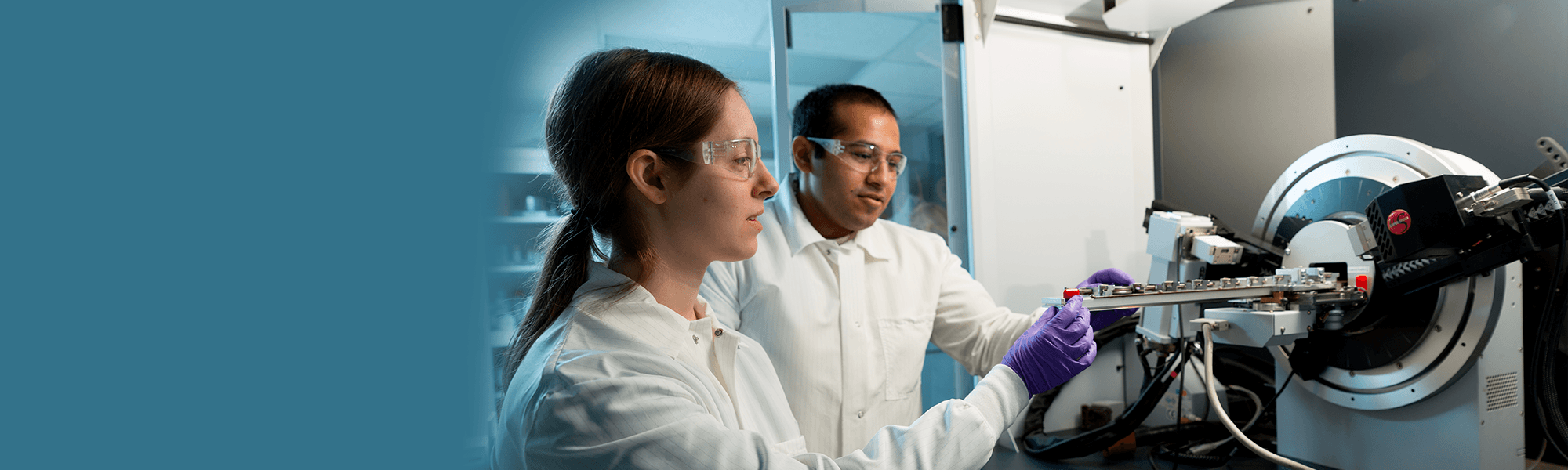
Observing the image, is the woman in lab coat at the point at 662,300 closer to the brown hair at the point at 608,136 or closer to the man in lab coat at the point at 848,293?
the brown hair at the point at 608,136

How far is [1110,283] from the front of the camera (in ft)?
5.86

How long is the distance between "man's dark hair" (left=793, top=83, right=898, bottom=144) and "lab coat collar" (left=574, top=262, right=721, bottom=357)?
919 mm

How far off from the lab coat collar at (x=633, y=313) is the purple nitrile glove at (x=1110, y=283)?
0.90m

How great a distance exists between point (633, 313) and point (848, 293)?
88cm

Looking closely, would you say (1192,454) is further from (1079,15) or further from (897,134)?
(1079,15)

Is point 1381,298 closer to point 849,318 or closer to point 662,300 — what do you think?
point 849,318

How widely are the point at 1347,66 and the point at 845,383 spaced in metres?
1.79

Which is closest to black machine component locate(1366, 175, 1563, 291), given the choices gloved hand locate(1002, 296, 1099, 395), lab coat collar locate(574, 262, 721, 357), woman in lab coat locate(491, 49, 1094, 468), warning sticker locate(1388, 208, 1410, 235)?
warning sticker locate(1388, 208, 1410, 235)

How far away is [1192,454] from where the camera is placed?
72.4 inches

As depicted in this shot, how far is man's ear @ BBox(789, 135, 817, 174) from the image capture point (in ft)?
6.24

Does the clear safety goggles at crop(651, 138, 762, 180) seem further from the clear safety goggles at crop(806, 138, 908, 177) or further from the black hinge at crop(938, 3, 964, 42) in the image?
the black hinge at crop(938, 3, 964, 42)

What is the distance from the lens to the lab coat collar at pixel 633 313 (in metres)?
0.97

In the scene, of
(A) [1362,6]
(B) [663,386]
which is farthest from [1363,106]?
(B) [663,386]

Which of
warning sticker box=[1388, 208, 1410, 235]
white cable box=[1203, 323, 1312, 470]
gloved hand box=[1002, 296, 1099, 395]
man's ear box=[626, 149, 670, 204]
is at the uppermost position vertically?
man's ear box=[626, 149, 670, 204]
